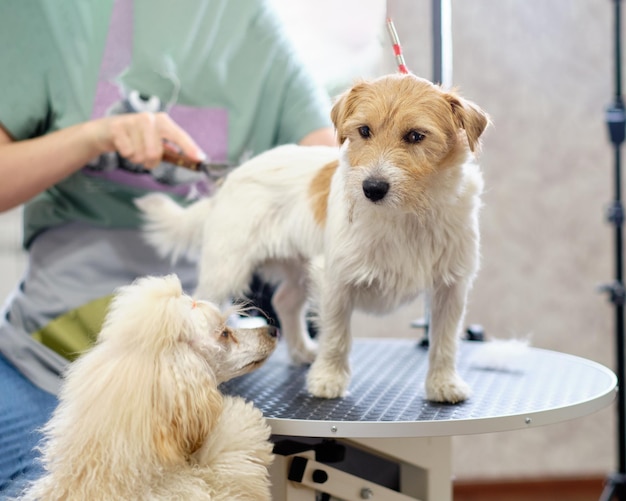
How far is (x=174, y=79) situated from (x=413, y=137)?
0.77 metres

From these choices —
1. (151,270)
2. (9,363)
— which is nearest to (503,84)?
(151,270)

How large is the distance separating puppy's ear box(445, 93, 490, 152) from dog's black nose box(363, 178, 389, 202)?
0.47 feet

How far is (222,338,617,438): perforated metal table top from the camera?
115cm

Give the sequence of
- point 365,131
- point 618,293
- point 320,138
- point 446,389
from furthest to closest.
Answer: point 618,293
point 320,138
point 446,389
point 365,131

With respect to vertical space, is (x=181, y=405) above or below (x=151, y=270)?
above

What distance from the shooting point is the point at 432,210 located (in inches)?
46.5

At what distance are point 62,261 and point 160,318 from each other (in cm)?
67

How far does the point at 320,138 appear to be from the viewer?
1.72 metres

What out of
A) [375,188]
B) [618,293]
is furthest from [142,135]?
[618,293]

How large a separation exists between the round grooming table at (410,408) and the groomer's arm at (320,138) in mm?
450

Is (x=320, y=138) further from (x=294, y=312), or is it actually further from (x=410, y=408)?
(x=410, y=408)

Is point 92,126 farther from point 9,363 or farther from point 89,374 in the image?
point 89,374

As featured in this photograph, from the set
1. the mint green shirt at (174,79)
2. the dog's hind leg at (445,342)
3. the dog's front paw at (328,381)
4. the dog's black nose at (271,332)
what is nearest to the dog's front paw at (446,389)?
the dog's hind leg at (445,342)

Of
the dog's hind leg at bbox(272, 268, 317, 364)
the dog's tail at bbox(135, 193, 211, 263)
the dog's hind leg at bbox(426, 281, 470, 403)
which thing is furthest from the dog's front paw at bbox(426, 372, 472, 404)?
the dog's tail at bbox(135, 193, 211, 263)
